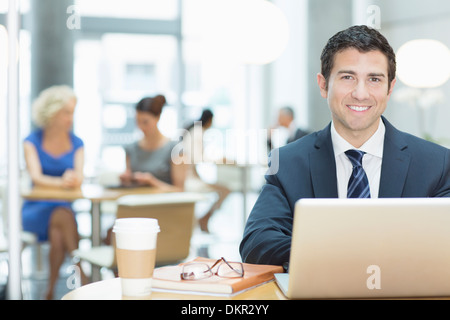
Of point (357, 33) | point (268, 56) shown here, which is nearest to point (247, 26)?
point (268, 56)

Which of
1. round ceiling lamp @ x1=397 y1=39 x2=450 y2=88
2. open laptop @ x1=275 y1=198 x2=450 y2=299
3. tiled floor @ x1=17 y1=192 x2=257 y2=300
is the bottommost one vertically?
tiled floor @ x1=17 y1=192 x2=257 y2=300

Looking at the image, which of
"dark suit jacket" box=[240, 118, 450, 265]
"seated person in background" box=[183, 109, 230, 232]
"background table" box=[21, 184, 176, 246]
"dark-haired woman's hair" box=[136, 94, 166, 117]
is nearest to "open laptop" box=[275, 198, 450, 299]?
"dark suit jacket" box=[240, 118, 450, 265]

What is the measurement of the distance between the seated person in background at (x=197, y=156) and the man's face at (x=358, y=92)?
401 centimetres

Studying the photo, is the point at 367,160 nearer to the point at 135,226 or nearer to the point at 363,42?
the point at 363,42

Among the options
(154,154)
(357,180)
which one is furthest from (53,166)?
(357,180)

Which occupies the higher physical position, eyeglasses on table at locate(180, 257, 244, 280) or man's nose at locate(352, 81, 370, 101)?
man's nose at locate(352, 81, 370, 101)

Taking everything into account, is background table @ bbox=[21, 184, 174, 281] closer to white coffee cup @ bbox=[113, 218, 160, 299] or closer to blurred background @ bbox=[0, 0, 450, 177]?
blurred background @ bbox=[0, 0, 450, 177]

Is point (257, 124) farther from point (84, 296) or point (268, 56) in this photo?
point (84, 296)

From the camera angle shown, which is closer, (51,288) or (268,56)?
(51,288)

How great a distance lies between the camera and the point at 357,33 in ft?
6.11

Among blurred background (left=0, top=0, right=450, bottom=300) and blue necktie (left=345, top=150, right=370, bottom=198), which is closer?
blue necktie (left=345, top=150, right=370, bottom=198)

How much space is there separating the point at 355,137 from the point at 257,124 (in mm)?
7622

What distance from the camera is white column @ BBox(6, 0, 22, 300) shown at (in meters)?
1.30

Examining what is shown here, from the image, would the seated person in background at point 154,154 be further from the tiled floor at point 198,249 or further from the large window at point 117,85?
the large window at point 117,85
